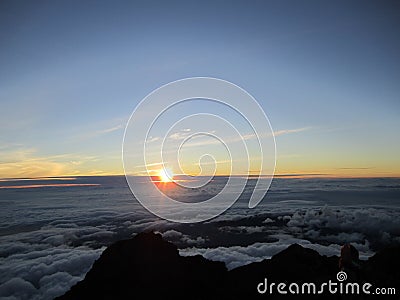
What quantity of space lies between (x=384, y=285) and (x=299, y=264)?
10243 millimetres

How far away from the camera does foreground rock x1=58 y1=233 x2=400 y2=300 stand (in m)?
35.6

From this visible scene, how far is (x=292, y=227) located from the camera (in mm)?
143875

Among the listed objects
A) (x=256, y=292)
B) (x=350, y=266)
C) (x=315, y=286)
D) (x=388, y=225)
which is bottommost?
(x=388, y=225)

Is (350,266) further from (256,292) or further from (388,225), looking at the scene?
(388,225)

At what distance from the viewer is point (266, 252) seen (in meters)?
86.5

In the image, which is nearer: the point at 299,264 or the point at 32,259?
the point at 299,264

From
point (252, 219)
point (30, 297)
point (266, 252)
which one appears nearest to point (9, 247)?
point (30, 297)

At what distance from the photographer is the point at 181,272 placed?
3878 cm

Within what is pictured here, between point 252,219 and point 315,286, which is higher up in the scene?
point 315,286

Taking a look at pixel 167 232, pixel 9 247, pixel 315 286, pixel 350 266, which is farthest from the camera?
pixel 167 232

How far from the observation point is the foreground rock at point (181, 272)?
117ft

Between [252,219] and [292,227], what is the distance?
70.4 ft

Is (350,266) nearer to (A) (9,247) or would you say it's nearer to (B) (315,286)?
(B) (315,286)

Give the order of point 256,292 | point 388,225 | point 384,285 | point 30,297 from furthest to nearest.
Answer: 1. point 388,225
2. point 30,297
3. point 256,292
4. point 384,285
